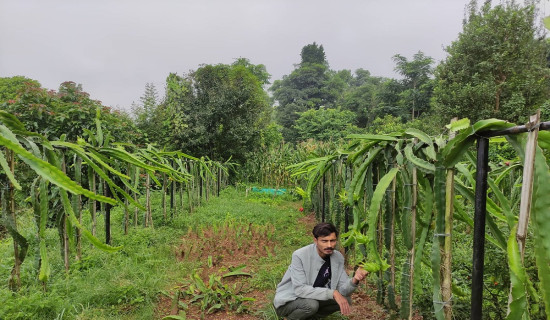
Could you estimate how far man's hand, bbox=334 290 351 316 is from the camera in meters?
2.26

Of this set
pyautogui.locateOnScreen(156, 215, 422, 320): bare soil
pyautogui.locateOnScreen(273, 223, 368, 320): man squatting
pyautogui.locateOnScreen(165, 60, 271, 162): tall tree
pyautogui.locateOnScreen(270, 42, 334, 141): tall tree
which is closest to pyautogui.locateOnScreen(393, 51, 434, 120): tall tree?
pyautogui.locateOnScreen(270, 42, 334, 141): tall tree

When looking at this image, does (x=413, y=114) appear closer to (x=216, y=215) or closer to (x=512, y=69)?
(x=512, y=69)

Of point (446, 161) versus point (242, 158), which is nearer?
point (446, 161)

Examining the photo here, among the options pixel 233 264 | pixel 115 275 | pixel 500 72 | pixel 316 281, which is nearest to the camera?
pixel 316 281

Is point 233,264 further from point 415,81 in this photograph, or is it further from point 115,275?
point 415,81

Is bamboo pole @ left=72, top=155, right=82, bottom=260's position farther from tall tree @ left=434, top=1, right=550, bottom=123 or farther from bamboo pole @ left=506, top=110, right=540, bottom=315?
tall tree @ left=434, top=1, right=550, bottom=123

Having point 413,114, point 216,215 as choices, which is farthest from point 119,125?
point 413,114

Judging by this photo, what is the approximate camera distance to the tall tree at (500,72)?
10.6 meters

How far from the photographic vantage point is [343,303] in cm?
228

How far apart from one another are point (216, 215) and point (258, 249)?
2.11 m

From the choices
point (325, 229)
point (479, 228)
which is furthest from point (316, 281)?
point (479, 228)

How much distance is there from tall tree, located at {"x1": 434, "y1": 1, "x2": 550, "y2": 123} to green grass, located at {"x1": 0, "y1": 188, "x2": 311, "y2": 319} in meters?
8.76

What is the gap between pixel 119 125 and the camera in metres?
6.01

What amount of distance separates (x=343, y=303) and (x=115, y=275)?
227 cm
